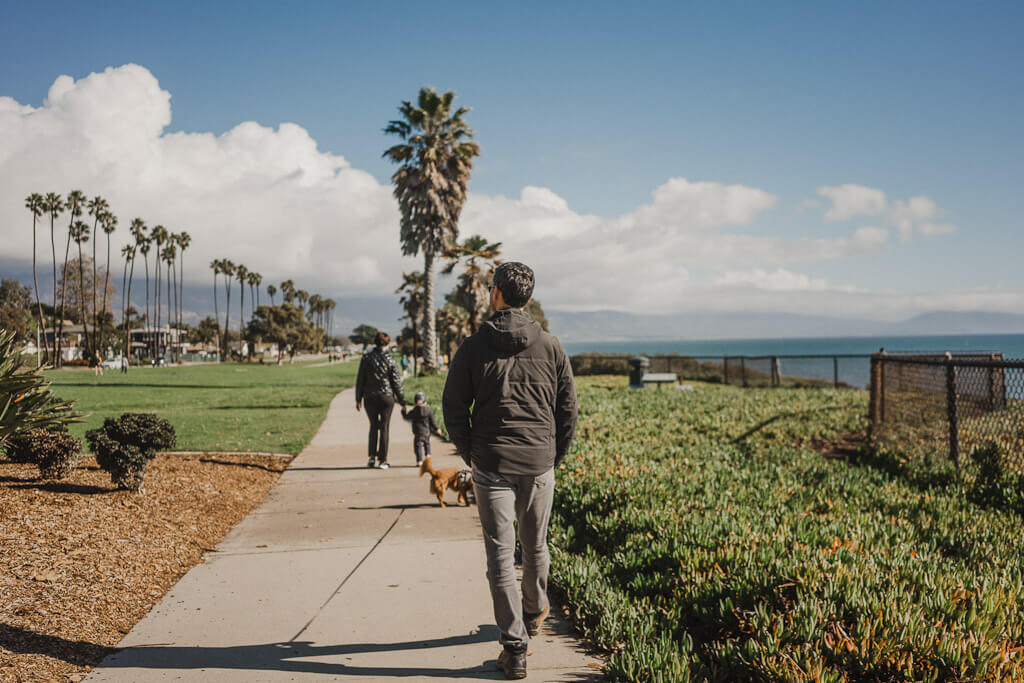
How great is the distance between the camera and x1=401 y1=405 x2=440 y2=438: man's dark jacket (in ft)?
27.6

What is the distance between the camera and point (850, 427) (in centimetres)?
1094

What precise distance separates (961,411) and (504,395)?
739 cm

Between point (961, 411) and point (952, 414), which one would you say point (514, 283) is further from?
point (961, 411)

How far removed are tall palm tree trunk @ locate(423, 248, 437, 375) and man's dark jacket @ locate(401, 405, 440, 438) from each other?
25.9 meters

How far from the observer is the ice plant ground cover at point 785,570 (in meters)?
2.85

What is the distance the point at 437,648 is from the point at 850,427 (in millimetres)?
9700

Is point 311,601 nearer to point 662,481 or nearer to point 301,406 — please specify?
point 662,481

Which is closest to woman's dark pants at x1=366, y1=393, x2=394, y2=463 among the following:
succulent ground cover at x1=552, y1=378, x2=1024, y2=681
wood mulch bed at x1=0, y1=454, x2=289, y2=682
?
wood mulch bed at x1=0, y1=454, x2=289, y2=682

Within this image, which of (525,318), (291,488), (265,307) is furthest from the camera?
(265,307)

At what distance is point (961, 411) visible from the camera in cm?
791

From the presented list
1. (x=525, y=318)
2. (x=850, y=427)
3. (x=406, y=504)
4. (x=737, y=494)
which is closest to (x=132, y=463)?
(x=406, y=504)

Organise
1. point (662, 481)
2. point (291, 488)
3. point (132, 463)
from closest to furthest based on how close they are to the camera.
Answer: point (132, 463) < point (662, 481) < point (291, 488)

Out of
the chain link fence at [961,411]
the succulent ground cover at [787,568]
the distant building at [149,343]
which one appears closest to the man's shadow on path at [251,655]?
the succulent ground cover at [787,568]

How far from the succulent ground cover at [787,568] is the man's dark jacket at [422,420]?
1942mm
